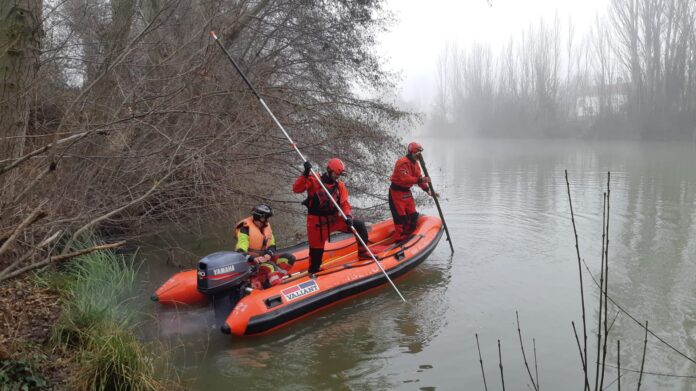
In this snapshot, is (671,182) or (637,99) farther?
(637,99)

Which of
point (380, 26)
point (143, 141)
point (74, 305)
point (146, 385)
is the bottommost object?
point (146, 385)

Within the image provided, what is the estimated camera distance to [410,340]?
Result: 5160mm

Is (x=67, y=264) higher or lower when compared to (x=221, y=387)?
higher

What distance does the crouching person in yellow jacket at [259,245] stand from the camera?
5.47m

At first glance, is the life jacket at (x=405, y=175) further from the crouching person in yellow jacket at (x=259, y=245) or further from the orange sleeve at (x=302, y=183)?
the crouching person in yellow jacket at (x=259, y=245)

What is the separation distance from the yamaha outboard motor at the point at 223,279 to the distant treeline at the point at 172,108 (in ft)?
3.06

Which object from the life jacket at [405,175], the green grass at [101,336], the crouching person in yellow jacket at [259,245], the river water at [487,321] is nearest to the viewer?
the green grass at [101,336]

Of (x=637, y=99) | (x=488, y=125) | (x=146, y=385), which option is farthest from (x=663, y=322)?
(x=488, y=125)

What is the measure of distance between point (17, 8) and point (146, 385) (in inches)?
129

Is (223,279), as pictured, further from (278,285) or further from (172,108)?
(172,108)

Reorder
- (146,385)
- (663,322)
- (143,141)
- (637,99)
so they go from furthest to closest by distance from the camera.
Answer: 1. (637,99)
2. (143,141)
3. (663,322)
4. (146,385)

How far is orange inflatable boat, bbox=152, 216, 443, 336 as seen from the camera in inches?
197

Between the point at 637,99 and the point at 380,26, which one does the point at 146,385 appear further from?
the point at 637,99

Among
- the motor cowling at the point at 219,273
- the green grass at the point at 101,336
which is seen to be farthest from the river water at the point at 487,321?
the green grass at the point at 101,336
